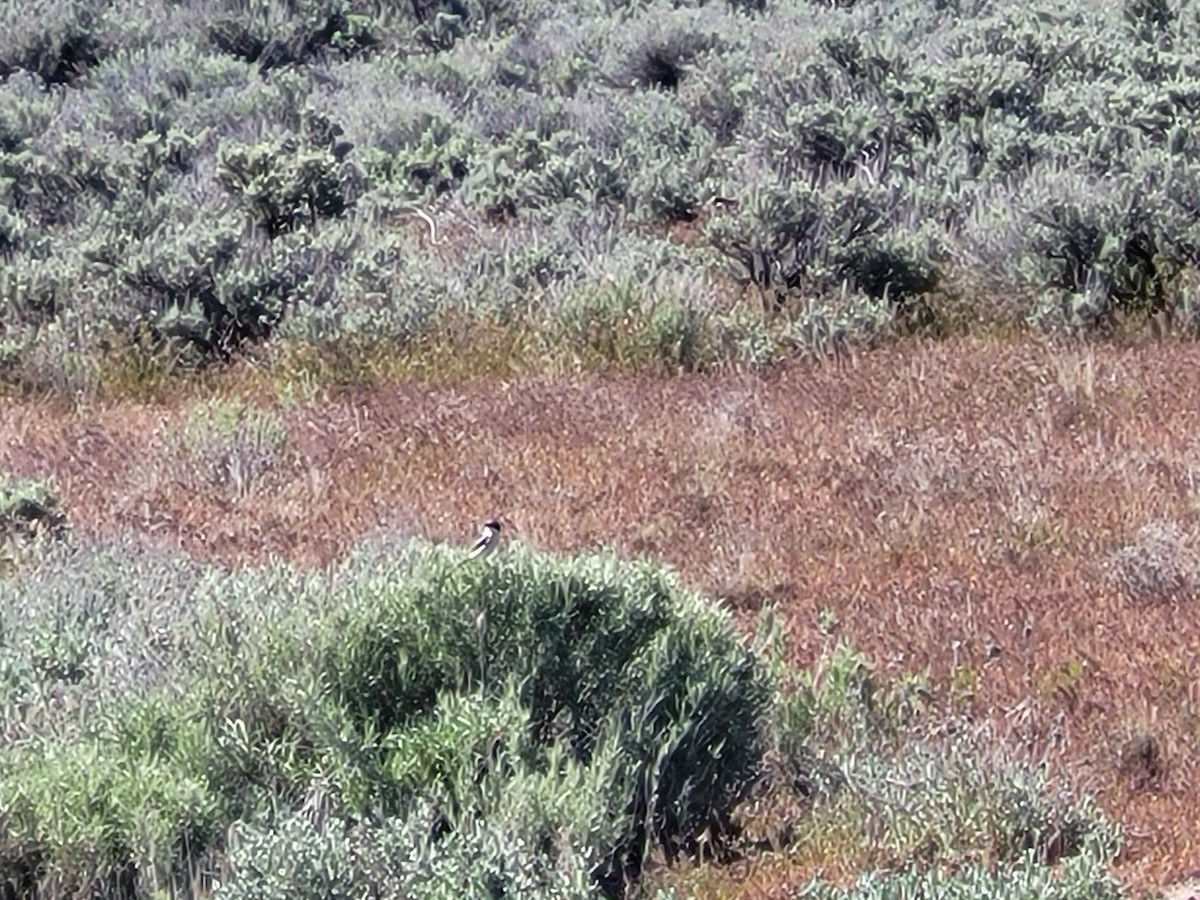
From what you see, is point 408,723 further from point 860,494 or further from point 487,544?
point 860,494

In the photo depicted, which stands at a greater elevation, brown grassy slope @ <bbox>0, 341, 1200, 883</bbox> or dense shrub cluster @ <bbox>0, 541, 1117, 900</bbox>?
dense shrub cluster @ <bbox>0, 541, 1117, 900</bbox>

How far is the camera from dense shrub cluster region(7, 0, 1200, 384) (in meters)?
10.3

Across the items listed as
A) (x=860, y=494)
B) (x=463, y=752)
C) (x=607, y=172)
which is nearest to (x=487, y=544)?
(x=463, y=752)

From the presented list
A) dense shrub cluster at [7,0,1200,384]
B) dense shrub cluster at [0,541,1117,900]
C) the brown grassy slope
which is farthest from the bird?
dense shrub cluster at [7,0,1200,384]

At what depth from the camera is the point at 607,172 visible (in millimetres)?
13320

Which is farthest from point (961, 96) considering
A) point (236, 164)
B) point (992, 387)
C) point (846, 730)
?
point (846, 730)

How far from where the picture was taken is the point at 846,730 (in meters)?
4.77

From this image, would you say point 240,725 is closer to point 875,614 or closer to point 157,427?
point 875,614

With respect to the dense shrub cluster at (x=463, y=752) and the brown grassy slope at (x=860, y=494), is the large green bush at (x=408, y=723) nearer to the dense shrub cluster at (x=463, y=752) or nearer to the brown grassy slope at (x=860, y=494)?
the dense shrub cluster at (x=463, y=752)

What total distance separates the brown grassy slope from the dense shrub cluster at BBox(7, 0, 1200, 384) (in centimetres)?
85

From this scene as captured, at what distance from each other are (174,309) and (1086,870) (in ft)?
24.3

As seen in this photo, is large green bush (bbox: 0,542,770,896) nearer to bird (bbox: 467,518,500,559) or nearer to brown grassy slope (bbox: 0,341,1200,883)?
bird (bbox: 467,518,500,559)

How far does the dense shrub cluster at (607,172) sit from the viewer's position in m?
10.3

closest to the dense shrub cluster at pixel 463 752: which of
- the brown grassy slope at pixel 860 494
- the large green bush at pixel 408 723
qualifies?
the large green bush at pixel 408 723
